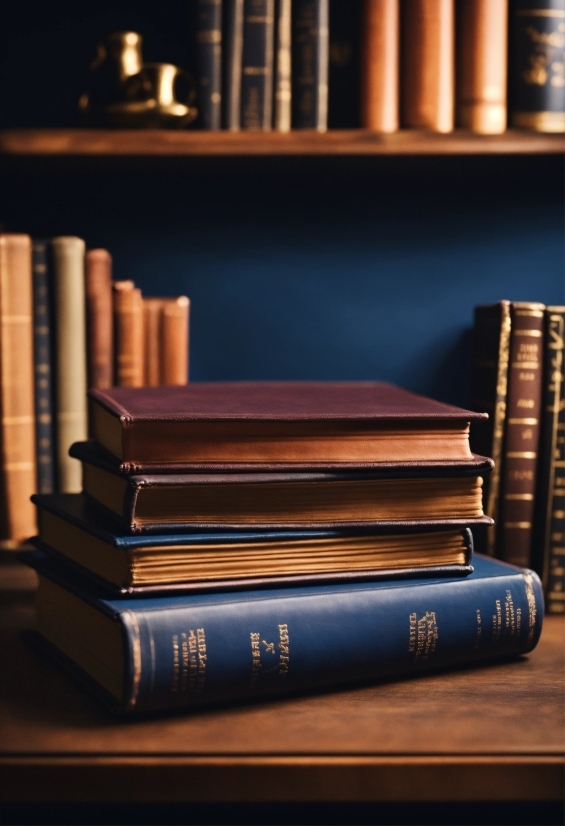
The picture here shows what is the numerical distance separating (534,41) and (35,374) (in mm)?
632

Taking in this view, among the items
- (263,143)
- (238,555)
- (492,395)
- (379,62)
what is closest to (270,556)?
(238,555)

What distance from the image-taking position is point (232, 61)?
0.95m

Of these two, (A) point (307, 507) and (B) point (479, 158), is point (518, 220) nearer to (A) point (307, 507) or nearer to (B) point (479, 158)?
(B) point (479, 158)

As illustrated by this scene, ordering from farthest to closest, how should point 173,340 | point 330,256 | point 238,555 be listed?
point 330,256, point 173,340, point 238,555

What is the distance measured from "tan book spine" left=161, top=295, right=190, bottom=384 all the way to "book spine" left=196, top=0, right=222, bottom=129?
0.66 feet

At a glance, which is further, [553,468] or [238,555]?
[553,468]

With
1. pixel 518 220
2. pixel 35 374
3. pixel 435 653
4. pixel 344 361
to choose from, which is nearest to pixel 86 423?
pixel 35 374

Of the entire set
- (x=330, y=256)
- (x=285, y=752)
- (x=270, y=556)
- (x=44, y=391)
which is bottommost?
(x=285, y=752)

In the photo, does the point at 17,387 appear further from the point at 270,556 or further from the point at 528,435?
the point at 528,435

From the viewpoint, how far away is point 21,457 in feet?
3.26

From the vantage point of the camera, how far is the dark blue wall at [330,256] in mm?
1135

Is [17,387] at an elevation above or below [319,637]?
above

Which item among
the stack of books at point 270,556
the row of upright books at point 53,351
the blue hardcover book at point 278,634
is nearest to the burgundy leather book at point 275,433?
the stack of books at point 270,556

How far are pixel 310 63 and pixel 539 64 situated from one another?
9.3 inches
